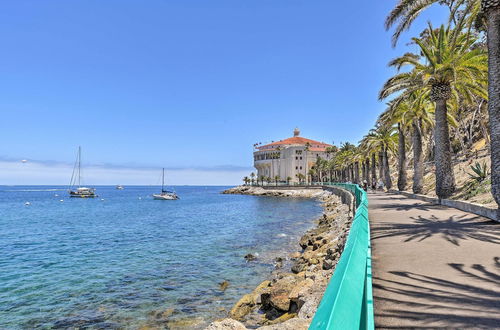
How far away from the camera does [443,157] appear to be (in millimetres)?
18578

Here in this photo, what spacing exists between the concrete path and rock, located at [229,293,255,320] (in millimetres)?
4474

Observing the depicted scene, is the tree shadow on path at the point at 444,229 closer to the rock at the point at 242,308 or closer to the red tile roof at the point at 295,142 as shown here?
the rock at the point at 242,308

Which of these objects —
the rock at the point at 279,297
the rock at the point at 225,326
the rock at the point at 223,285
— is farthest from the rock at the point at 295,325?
the rock at the point at 223,285

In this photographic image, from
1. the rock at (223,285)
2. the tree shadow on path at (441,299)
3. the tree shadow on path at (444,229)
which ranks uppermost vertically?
the tree shadow on path at (444,229)

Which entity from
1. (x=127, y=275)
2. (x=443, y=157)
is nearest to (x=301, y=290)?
(x=127, y=275)

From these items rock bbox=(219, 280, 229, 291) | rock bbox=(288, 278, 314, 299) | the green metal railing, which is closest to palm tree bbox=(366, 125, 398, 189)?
rock bbox=(219, 280, 229, 291)

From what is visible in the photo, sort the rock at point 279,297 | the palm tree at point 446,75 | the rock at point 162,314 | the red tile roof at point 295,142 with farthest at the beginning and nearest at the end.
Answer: the red tile roof at point 295,142, the palm tree at point 446,75, the rock at point 162,314, the rock at point 279,297

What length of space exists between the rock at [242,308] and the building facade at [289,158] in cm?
10635

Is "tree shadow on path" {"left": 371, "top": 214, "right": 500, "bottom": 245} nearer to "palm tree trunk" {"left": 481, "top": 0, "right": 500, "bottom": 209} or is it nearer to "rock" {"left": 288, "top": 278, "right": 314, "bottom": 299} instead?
"palm tree trunk" {"left": 481, "top": 0, "right": 500, "bottom": 209}

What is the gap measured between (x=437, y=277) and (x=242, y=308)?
263 inches

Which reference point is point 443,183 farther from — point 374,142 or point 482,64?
point 374,142

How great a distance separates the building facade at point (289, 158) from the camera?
11988 cm

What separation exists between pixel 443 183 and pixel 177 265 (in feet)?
50.5

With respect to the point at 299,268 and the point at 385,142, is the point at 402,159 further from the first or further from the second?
the point at 299,268
